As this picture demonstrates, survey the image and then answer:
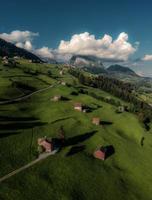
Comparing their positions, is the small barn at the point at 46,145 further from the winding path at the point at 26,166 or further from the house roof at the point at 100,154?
the house roof at the point at 100,154

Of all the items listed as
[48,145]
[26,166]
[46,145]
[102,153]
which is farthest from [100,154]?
[26,166]

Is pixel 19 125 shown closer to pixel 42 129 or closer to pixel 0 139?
pixel 42 129

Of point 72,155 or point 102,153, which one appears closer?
point 72,155

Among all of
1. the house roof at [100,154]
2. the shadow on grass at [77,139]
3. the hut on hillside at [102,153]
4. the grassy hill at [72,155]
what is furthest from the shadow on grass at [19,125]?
the house roof at [100,154]

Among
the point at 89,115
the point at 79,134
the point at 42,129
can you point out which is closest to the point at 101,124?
the point at 89,115

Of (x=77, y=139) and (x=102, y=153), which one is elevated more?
(x=77, y=139)

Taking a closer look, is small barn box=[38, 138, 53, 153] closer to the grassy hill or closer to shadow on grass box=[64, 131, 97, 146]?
the grassy hill

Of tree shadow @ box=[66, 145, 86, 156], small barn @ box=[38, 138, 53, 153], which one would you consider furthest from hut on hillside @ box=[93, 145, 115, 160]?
small barn @ box=[38, 138, 53, 153]

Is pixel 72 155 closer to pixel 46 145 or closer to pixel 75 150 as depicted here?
pixel 75 150
